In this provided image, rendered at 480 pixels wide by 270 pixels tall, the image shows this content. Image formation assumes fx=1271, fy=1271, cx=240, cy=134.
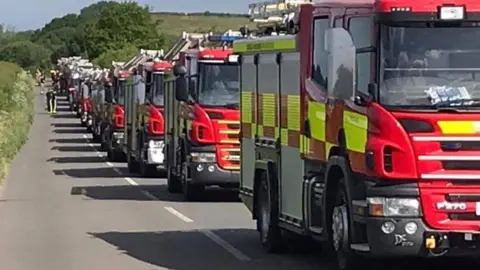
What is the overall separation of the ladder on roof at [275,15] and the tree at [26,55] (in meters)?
149

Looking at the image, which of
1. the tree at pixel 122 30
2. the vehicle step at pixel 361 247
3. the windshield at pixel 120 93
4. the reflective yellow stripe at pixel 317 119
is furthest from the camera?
the tree at pixel 122 30

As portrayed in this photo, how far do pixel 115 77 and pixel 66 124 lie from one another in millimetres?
31309

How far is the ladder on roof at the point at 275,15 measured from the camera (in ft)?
48.6

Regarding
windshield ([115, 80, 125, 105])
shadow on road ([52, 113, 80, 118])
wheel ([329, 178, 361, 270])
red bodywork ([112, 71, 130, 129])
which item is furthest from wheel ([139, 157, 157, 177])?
shadow on road ([52, 113, 80, 118])

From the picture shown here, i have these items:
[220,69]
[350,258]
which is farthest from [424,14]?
[220,69]

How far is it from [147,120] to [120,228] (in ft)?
37.3

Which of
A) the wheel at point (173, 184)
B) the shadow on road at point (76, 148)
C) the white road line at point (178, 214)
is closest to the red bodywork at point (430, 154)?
the white road line at point (178, 214)

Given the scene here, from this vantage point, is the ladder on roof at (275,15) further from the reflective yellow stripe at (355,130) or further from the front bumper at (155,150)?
the front bumper at (155,150)

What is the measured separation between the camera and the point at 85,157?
4181 centimetres

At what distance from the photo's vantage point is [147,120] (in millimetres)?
30484

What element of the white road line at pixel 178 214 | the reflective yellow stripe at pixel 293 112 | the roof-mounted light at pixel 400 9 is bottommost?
the white road line at pixel 178 214

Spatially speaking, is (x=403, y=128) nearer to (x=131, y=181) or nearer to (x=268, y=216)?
(x=268, y=216)

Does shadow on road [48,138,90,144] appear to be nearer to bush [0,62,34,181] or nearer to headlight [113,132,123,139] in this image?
bush [0,62,34,181]

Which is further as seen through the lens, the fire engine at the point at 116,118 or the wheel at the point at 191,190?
the fire engine at the point at 116,118
